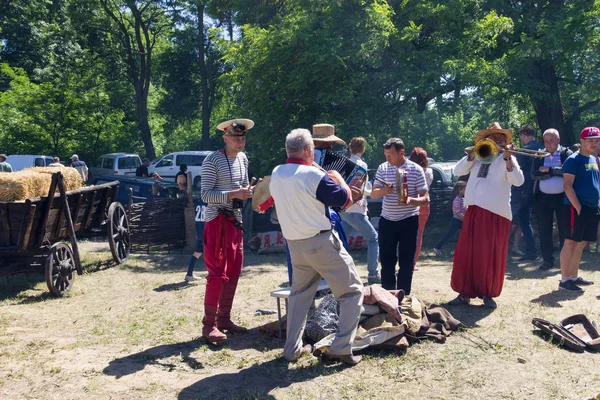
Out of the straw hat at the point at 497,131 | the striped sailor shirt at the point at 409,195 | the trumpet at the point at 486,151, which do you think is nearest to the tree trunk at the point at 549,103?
the straw hat at the point at 497,131

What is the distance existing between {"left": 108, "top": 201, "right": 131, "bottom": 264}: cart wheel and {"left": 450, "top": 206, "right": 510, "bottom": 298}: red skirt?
553 cm

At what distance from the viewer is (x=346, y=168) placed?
5504mm

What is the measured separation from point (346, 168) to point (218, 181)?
116 cm

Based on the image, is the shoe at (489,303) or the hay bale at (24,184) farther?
the hay bale at (24,184)

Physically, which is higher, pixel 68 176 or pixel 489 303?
pixel 68 176

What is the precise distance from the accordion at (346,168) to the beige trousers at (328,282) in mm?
899

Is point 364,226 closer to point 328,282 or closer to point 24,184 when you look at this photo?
point 328,282

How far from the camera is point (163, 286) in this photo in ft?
26.6

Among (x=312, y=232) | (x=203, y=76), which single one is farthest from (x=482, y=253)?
(x=203, y=76)

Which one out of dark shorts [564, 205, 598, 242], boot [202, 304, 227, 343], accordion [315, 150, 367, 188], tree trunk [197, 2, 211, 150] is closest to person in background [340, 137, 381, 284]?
accordion [315, 150, 367, 188]

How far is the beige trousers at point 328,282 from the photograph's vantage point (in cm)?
457

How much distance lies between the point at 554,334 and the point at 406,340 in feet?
4.36

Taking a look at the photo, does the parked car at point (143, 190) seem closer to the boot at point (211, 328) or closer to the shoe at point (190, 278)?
the shoe at point (190, 278)

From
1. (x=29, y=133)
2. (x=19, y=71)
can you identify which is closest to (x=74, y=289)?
(x=29, y=133)
